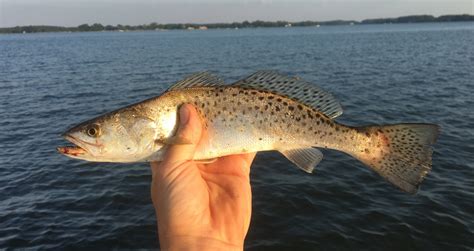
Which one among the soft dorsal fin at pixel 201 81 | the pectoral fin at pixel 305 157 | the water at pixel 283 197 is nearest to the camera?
the soft dorsal fin at pixel 201 81

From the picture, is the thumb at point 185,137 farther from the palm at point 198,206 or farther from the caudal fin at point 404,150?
the caudal fin at point 404,150

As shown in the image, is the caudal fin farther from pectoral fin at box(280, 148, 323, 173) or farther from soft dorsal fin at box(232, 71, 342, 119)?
pectoral fin at box(280, 148, 323, 173)

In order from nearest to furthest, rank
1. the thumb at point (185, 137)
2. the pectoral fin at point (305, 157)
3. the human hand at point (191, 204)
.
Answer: the human hand at point (191, 204) < the thumb at point (185, 137) < the pectoral fin at point (305, 157)

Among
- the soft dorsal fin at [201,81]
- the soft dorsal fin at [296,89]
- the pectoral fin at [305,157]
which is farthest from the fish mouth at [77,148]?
the pectoral fin at [305,157]

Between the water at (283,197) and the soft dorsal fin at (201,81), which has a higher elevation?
the soft dorsal fin at (201,81)

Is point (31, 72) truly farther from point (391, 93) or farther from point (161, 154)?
point (161, 154)

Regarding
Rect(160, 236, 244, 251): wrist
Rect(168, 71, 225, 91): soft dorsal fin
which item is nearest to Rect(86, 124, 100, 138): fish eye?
Rect(168, 71, 225, 91): soft dorsal fin

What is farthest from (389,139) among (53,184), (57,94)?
(57,94)
